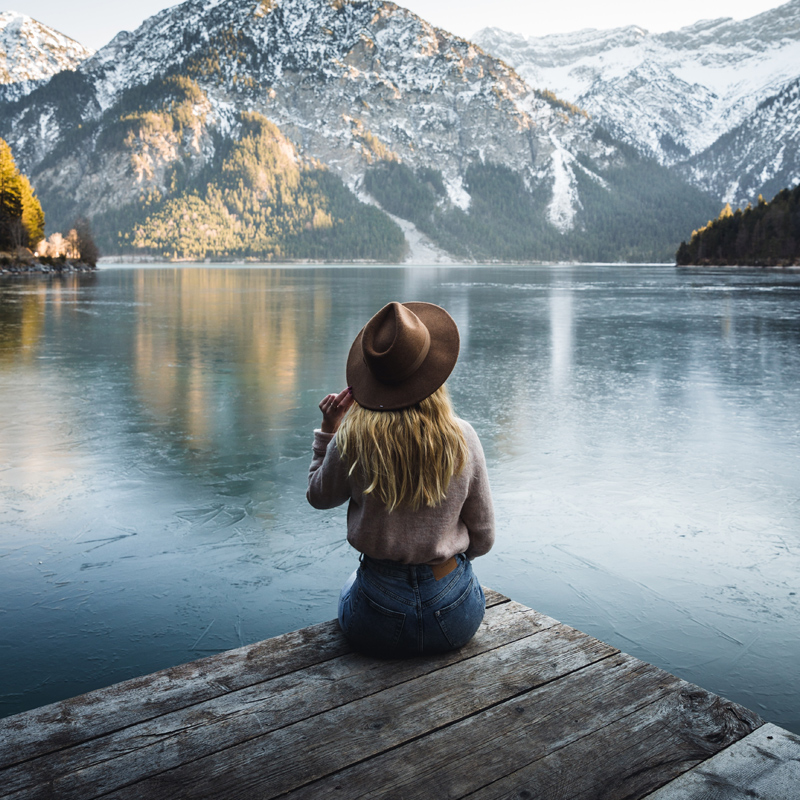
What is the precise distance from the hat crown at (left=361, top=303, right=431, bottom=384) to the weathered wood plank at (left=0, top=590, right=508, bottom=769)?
1338 mm

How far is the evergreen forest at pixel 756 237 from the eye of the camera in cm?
9994

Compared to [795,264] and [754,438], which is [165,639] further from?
[795,264]

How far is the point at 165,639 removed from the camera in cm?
438

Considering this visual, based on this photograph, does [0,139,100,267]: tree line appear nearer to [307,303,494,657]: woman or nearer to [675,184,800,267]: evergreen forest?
[307,303,494,657]: woman

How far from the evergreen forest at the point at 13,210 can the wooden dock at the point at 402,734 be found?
74328 millimetres

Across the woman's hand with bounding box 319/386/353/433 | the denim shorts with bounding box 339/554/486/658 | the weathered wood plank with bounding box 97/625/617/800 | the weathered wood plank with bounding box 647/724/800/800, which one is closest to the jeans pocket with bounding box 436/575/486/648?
the denim shorts with bounding box 339/554/486/658

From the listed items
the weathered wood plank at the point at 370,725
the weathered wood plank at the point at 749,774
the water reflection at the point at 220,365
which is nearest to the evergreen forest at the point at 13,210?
→ the water reflection at the point at 220,365

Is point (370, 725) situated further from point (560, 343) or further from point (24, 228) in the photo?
point (24, 228)

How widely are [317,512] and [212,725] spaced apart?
12.8ft

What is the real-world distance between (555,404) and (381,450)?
8.77 metres

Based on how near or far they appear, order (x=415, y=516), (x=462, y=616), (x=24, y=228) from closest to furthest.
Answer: (x=415, y=516)
(x=462, y=616)
(x=24, y=228)

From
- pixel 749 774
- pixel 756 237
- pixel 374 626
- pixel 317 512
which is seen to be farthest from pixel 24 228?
pixel 756 237

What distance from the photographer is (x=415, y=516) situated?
10.1 ft

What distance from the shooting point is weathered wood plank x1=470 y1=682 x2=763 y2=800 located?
94.0 inches
